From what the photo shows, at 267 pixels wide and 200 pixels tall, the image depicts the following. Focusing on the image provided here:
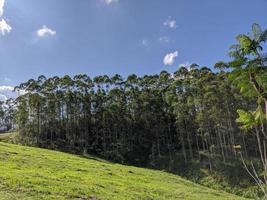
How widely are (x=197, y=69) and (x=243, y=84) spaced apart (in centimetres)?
4217

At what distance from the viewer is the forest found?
4716 cm

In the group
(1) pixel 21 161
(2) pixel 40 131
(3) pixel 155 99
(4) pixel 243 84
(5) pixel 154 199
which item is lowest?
(5) pixel 154 199

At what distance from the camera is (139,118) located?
5791cm

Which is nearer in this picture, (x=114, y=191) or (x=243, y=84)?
(x=243, y=84)

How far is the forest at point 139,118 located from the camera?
4716cm

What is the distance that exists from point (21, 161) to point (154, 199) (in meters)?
10.8

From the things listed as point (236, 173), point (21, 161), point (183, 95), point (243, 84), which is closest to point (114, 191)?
point (21, 161)

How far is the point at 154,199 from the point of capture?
63.6 feet

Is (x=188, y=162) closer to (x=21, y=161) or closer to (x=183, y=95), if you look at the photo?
(x=183, y=95)

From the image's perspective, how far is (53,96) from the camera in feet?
196

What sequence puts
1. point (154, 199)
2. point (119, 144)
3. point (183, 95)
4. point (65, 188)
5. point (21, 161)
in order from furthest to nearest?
point (119, 144)
point (183, 95)
point (21, 161)
point (154, 199)
point (65, 188)

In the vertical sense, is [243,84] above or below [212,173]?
above

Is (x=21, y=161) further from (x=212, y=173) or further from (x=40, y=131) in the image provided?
(x=40, y=131)

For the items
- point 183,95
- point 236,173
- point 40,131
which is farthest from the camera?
point 40,131
